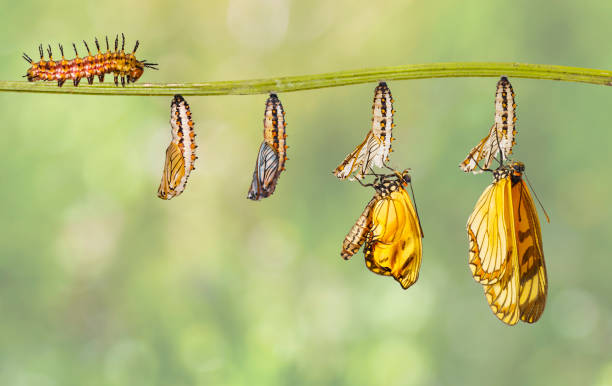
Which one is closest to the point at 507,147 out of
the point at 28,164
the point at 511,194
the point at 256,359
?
the point at 511,194

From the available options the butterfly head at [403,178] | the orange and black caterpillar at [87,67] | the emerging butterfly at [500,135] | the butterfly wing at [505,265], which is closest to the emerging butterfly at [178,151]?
the orange and black caterpillar at [87,67]

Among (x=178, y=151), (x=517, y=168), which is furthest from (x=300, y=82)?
(x=517, y=168)

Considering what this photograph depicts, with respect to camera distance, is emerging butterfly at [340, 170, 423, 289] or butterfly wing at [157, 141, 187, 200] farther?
emerging butterfly at [340, 170, 423, 289]

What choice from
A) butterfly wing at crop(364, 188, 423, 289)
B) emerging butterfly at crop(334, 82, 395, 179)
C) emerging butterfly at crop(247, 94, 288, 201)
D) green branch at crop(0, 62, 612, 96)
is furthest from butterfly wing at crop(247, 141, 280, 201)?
butterfly wing at crop(364, 188, 423, 289)

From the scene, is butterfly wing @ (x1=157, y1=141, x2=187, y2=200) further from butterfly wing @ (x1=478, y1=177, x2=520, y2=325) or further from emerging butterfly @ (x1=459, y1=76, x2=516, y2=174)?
butterfly wing @ (x1=478, y1=177, x2=520, y2=325)

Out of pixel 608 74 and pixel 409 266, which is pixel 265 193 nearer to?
pixel 409 266

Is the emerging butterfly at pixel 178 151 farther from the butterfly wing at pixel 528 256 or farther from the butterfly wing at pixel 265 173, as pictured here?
the butterfly wing at pixel 528 256
